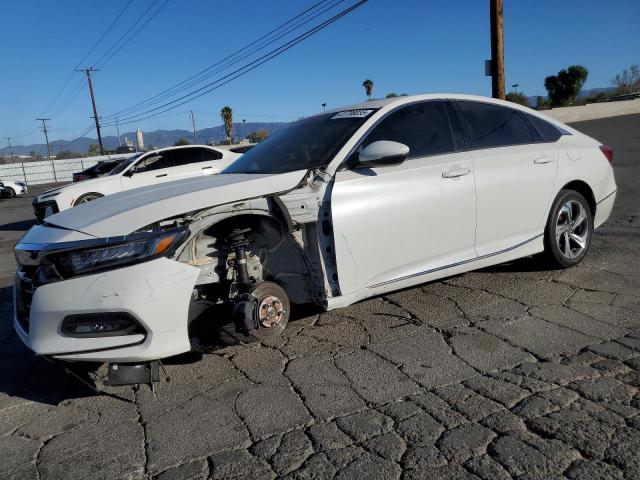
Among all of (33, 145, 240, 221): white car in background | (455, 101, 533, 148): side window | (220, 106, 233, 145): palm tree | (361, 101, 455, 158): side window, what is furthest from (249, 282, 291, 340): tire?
(220, 106, 233, 145): palm tree

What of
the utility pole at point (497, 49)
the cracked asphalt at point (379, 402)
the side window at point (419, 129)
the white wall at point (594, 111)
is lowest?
the cracked asphalt at point (379, 402)

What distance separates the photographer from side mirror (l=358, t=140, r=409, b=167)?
12.1ft

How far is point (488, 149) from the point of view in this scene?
177 inches

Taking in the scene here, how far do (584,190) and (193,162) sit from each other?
9.74m

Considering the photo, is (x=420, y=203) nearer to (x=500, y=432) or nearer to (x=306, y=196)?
(x=306, y=196)

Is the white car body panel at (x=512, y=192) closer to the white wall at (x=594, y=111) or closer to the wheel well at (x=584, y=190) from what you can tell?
the wheel well at (x=584, y=190)

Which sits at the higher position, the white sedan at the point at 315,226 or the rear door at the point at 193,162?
the rear door at the point at 193,162

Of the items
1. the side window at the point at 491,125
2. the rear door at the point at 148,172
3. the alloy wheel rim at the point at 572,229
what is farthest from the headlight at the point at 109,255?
the rear door at the point at 148,172

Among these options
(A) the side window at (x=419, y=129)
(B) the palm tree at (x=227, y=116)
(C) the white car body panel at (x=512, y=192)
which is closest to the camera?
(A) the side window at (x=419, y=129)

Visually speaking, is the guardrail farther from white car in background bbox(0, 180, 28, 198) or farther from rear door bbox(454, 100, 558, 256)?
rear door bbox(454, 100, 558, 256)

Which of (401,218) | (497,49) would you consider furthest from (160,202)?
(497,49)

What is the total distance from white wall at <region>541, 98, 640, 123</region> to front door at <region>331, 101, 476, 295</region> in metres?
41.3

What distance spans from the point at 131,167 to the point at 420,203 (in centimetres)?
1001

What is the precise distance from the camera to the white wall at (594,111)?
137ft
